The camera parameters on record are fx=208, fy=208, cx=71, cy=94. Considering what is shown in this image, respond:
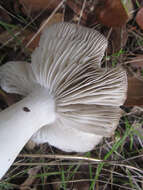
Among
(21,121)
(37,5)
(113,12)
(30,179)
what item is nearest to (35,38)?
(37,5)

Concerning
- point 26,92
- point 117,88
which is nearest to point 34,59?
point 26,92

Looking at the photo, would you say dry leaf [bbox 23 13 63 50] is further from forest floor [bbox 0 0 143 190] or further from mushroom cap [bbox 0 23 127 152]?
mushroom cap [bbox 0 23 127 152]

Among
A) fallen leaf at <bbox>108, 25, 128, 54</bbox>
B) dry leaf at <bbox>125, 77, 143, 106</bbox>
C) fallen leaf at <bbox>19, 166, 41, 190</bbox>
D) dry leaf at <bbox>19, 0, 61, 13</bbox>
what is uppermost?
dry leaf at <bbox>19, 0, 61, 13</bbox>

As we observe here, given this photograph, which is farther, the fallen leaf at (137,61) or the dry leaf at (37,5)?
the fallen leaf at (137,61)

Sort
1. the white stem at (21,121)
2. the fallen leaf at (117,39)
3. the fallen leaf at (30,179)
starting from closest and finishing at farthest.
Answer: the white stem at (21,121), the fallen leaf at (30,179), the fallen leaf at (117,39)

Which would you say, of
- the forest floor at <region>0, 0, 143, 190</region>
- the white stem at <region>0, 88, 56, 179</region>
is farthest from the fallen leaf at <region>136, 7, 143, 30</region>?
the white stem at <region>0, 88, 56, 179</region>

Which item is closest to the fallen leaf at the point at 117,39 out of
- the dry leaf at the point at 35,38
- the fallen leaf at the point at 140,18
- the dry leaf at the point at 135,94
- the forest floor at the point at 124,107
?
the forest floor at the point at 124,107

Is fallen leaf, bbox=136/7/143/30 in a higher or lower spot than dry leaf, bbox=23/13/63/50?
lower

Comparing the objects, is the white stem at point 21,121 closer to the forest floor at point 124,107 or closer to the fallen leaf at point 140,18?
the forest floor at point 124,107
